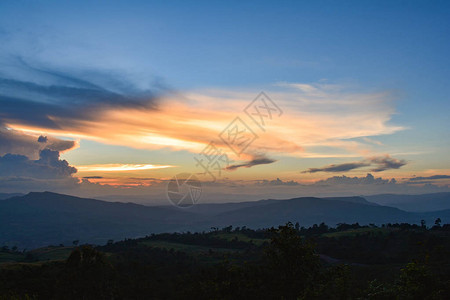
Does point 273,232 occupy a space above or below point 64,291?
above

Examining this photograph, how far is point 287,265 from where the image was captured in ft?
115

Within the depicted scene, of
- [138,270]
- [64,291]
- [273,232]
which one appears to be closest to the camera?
[273,232]

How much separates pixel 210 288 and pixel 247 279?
5526mm

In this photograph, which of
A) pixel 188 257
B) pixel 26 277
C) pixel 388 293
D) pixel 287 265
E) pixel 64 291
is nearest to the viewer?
pixel 388 293

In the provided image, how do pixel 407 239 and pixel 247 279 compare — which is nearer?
pixel 247 279

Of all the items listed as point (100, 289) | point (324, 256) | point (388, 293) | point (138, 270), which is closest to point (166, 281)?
point (138, 270)

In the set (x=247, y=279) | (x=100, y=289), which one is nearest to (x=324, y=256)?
(x=100, y=289)

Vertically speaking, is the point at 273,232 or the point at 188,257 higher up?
the point at 273,232

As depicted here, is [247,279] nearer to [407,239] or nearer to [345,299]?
[345,299]

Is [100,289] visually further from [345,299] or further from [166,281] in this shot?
[345,299]

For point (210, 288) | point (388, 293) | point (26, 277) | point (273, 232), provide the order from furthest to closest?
point (26, 277) → point (210, 288) → point (273, 232) → point (388, 293)

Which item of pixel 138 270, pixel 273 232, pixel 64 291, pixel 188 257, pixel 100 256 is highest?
pixel 273 232

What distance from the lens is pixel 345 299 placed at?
125 ft

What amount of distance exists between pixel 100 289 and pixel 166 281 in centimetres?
4002
